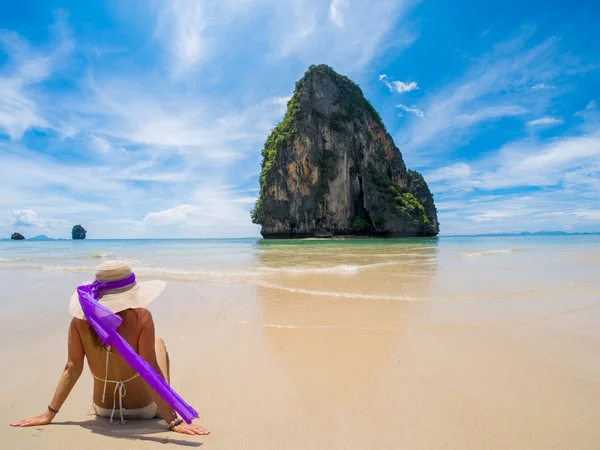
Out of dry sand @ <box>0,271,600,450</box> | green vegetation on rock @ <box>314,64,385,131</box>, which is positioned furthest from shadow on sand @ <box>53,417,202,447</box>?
green vegetation on rock @ <box>314,64,385,131</box>

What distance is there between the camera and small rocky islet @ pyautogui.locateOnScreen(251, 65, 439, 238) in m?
52.0

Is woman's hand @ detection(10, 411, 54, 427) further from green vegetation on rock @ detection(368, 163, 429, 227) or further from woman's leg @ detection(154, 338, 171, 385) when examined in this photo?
green vegetation on rock @ detection(368, 163, 429, 227)

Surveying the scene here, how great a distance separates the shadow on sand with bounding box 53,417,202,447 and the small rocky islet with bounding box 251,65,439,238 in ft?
163

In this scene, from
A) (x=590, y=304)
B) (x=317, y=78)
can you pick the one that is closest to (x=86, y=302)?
(x=590, y=304)

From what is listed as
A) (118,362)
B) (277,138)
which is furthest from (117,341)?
(277,138)

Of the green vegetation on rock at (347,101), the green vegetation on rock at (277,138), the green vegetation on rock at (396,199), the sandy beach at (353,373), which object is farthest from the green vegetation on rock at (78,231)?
the sandy beach at (353,373)

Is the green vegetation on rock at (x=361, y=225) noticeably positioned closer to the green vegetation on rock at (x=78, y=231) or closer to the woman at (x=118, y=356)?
the woman at (x=118, y=356)

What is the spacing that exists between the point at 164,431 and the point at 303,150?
174 feet

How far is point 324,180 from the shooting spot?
2103 inches

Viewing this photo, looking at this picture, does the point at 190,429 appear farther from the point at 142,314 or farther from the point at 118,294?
the point at 118,294

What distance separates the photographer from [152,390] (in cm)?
187

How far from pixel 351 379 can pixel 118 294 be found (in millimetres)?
2018

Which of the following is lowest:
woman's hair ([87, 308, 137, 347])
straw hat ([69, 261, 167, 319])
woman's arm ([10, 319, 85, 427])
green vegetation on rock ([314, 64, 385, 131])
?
woman's arm ([10, 319, 85, 427])

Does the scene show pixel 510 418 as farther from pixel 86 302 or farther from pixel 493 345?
pixel 86 302
